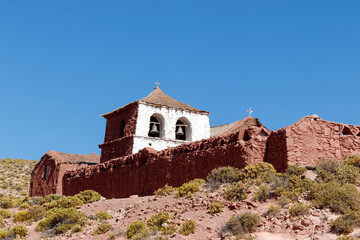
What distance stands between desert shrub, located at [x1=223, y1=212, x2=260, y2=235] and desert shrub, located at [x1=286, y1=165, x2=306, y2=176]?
114 inches

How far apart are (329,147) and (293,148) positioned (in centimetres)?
157

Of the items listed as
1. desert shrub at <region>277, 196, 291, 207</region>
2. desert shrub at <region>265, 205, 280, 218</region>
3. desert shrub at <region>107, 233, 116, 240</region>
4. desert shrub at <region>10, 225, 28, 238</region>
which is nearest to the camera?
desert shrub at <region>265, 205, 280, 218</region>

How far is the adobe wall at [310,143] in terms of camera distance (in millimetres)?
15914

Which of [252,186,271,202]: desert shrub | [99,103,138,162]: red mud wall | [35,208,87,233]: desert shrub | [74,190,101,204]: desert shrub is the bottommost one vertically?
[35,208,87,233]: desert shrub

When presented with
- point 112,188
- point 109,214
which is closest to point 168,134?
point 112,188

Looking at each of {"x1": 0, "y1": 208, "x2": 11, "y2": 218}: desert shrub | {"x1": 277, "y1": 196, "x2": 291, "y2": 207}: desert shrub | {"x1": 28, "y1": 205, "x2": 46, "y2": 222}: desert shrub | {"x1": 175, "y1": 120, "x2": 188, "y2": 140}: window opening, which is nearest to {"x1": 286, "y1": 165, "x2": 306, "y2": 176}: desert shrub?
{"x1": 277, "y1": 196, "x2": 291, "y2": 207}: desert shrub

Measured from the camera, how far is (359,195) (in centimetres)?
1308

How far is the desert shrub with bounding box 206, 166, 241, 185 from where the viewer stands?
52.1ft

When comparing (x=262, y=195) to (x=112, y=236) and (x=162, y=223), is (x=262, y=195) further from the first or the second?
(x=112, y=236)

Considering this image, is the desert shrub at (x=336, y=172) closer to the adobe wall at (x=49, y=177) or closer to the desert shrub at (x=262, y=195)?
the desert shrub at (x=262, y=195)

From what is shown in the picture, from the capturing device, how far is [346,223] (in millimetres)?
11430

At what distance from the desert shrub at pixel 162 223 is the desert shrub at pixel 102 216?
2536 millimetres

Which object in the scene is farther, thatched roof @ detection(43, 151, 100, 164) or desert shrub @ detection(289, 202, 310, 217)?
thatched roof @ detection(43, 151, 100, 164)

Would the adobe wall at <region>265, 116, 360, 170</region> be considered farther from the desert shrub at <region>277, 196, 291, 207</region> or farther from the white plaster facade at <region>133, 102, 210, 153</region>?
the white plaster facade at <region>133, 102, 210, 153</region>
